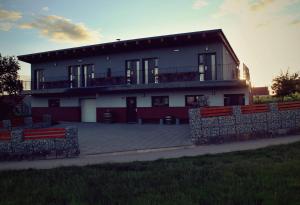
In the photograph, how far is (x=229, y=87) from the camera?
20.7m

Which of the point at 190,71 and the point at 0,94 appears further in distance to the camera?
the point at 190,71

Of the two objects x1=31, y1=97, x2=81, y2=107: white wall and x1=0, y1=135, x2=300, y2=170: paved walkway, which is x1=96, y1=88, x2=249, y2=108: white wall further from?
x1=0, y1=135, x2=300, y2=170: paved walkway

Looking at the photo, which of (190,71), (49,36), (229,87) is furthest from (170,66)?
(49,36)

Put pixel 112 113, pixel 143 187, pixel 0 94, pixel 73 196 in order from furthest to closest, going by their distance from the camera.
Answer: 1. pixel 112 113
2. pixel 0 94
3. pixel 143 187
4. pixel 73 196

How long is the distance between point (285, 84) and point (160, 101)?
55.0ft

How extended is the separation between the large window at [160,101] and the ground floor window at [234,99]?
17.3ft

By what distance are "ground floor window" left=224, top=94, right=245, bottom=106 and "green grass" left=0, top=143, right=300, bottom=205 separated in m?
12.4

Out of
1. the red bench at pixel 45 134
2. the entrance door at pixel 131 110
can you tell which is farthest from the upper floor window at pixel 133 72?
the red bench at pixel 45 134

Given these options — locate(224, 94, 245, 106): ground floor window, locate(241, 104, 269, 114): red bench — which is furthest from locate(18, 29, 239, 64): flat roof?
locate(241, 104, 269, 114): red bench

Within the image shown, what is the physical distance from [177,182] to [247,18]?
15.4m

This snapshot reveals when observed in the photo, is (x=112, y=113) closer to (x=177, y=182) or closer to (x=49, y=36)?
(x=49, y=36)

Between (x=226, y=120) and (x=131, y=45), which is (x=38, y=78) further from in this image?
(x=226, y=120)

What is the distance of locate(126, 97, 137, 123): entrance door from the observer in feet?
79.7

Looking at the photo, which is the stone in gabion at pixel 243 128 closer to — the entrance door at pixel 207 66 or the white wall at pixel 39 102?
the entrance door at pixel 207 66
